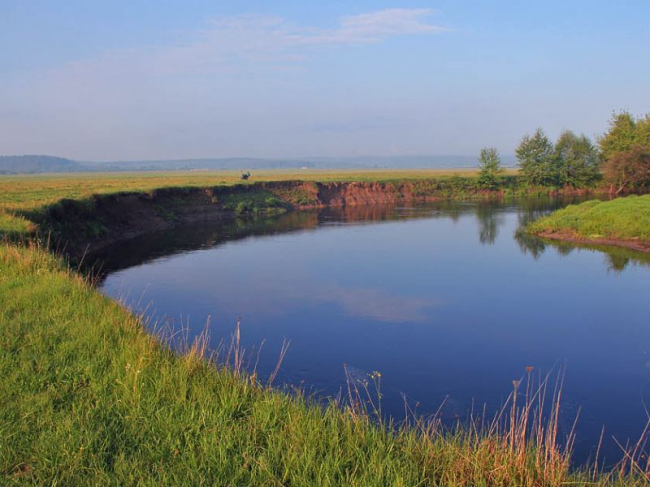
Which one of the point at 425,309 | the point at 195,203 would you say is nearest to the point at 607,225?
the point at 425,309

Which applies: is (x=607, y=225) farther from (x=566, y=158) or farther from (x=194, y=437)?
(x=566, y=158)

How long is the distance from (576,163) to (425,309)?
2125 inches

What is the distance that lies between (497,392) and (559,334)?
4.26 m

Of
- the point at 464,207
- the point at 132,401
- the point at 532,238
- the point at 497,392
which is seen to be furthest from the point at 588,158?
the point at 132,401

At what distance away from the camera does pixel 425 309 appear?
15102mm

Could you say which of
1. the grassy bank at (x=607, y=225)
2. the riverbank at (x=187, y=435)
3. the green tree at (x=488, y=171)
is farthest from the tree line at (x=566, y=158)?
the riverbank at (x=187, y=435)

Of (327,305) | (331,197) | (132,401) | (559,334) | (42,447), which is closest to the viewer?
(42,447)

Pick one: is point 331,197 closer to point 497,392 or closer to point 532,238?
point 532,238

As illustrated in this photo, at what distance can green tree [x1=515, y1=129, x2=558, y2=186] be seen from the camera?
61.2 m

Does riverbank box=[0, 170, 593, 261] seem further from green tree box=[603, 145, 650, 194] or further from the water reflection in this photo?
green tree box=[603, 145, 650, 194]

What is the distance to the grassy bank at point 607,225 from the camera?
1007 inches

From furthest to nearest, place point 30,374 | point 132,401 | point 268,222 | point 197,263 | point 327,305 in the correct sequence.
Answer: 1. point 268,222
2. point 197,263
3. point 327,305
4. point 30,374
5. point 132,401

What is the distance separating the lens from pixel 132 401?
5480 mm

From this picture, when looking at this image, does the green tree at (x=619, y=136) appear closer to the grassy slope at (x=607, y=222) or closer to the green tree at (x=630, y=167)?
the green tree at (x=630, y=167)
